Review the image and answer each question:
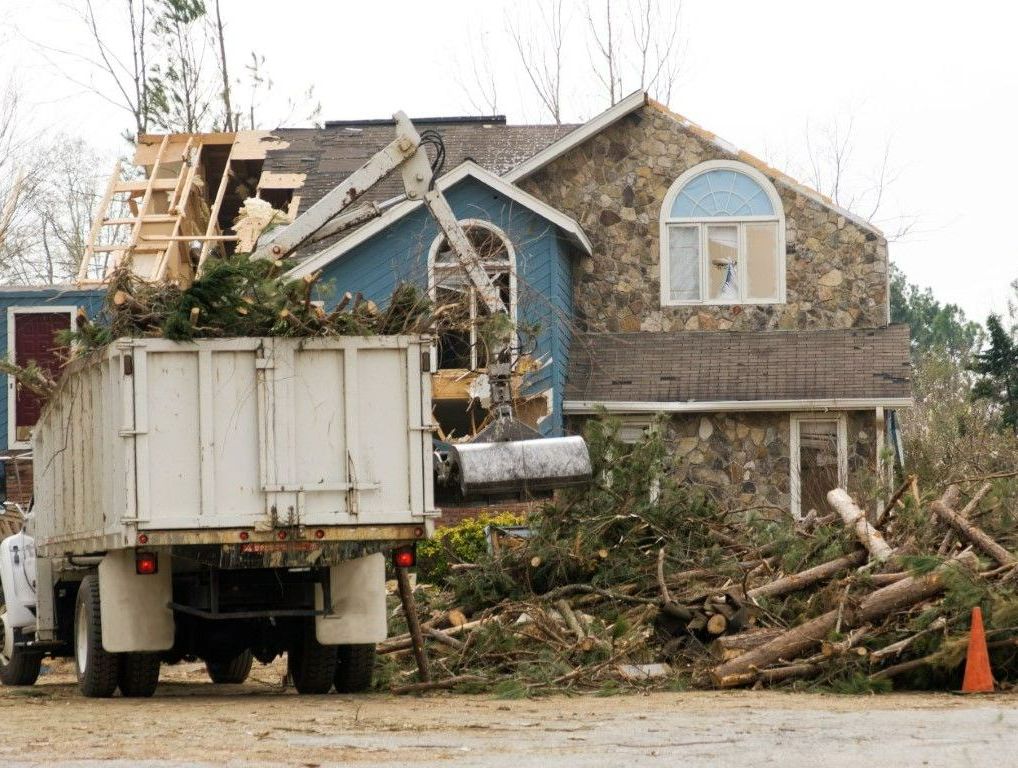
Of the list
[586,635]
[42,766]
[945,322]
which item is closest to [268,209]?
[586,635]

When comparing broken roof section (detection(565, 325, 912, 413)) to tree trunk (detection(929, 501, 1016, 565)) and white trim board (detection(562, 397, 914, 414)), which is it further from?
tree trunk (detection(929, 501, 1016, 565))

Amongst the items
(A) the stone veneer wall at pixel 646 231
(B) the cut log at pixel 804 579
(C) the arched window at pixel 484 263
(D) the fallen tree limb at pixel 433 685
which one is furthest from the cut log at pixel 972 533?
(A) the stone veneer wall at pixel 646 231

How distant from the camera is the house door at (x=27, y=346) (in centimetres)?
2659

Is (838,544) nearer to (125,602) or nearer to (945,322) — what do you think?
(125,602)

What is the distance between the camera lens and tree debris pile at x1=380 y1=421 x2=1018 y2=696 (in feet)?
39.0

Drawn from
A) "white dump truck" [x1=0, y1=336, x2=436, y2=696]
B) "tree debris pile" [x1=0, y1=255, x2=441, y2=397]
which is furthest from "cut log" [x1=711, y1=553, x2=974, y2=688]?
"tree debris pile" [x1=0, y1=255, x2=441, y2=397]

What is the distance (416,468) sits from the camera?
1186 centimetres

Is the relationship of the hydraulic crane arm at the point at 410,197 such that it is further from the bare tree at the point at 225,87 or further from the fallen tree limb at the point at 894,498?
the bare tree at the point at 225,87

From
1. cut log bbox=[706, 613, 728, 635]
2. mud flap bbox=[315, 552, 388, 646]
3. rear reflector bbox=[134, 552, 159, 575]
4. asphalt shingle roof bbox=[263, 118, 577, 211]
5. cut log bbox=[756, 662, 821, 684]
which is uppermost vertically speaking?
asphalt shingle roof bbox=[263, 118, 577, 211]

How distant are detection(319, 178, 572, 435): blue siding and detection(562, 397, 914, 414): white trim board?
66 cm

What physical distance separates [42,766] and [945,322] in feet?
211

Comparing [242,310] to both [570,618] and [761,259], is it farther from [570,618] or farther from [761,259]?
[761,259]

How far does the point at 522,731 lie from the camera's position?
9508 mm

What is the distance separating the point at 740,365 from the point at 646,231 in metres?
2.70
